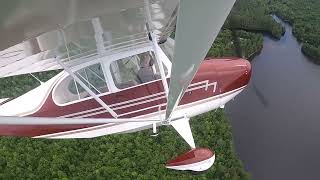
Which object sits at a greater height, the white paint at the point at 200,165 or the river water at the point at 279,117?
the white paint at the point at 200,165

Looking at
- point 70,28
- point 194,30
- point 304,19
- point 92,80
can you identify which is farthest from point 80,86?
point 304,19

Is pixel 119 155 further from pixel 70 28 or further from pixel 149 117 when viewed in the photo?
pixel 70 28

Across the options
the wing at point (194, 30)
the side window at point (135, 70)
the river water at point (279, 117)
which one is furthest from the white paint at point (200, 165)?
the river water at point (279, 117)

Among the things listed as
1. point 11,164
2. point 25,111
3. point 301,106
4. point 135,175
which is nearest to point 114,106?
point 25,111

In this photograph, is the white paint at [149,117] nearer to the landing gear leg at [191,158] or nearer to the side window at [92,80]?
the landing gear leg at [191,158]

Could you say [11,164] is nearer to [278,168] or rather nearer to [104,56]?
[104,56]

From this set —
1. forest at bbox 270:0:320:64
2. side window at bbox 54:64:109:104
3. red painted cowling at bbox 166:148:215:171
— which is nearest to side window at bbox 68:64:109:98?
side window at bbox 54:64:109:104
